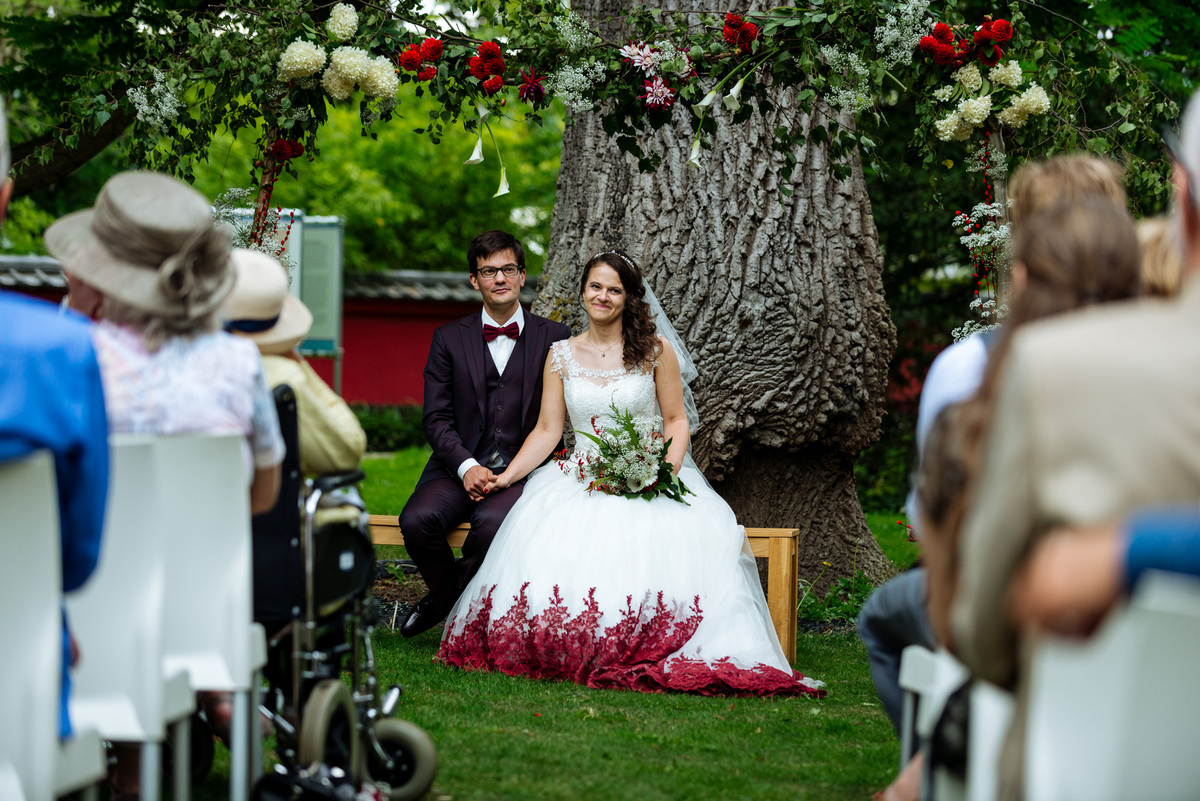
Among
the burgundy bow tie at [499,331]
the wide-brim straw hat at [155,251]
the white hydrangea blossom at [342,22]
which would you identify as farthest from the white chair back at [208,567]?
the burgundy bow tie at [499,331]

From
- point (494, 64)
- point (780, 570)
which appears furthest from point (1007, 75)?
point (780, 570)

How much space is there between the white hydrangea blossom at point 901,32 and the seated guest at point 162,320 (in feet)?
9.97

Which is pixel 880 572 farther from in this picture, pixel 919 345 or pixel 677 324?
pixel 919 345

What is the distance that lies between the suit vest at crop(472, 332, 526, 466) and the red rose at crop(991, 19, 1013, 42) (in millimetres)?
2658

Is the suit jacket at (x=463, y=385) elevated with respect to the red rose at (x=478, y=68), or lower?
lower

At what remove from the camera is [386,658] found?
5348mm

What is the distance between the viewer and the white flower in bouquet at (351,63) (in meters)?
5.01

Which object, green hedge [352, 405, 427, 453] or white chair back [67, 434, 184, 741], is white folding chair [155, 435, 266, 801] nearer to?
white chair back [67, 434, 184, 741]

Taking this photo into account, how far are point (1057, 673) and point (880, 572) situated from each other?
239 inches

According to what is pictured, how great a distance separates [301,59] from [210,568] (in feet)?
9.87

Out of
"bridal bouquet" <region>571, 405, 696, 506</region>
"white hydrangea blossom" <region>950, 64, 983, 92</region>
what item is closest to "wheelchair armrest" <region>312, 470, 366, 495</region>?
"bridal bouquet" <region>571, 405, 696, 506</region>

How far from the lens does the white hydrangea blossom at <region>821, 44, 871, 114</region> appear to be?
474 centimetres

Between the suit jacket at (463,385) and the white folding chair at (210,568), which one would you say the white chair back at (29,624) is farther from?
the suit jacket at (463,385)

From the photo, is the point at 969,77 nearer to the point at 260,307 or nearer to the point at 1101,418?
the point at 260,307
